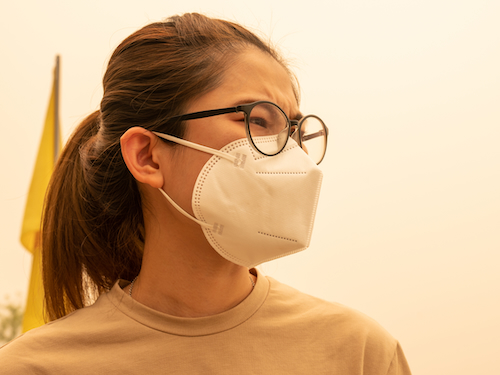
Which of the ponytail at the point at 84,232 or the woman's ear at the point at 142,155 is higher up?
the woman's ear at the point at 142,155

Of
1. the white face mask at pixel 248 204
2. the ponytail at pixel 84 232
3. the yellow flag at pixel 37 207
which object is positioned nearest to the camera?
the white face mask at pixel 248 204

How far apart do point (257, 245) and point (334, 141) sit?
166 cm

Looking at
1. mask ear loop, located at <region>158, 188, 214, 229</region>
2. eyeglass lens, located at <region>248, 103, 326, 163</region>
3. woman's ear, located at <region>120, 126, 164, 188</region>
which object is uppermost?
eyeglass lens, located at <region>248, 103, 326, 163</region>

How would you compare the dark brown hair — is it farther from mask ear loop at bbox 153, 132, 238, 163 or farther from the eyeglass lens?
the eyeglass lens

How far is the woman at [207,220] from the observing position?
992mm

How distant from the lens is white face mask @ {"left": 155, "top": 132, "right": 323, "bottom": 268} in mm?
982

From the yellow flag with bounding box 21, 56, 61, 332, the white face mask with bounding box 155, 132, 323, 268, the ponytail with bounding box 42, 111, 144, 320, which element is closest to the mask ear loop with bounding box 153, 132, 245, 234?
the white face mask with bounding box 155, 132, 323, 268

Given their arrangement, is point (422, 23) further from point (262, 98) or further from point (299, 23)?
point (262, 98)

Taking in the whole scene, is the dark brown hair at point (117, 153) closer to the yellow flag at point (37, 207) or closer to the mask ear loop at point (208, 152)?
the mask ear loop at point (208, 152)

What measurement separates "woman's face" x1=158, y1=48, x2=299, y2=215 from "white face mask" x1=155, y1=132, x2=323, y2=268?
0.02 m

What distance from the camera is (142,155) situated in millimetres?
1066

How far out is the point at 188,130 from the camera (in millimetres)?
1029

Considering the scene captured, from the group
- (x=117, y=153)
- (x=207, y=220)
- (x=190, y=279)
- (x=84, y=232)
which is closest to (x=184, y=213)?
(x=207, y=220)

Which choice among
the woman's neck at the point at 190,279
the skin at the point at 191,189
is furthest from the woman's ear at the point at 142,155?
the woman's neck at the point at 190,279
